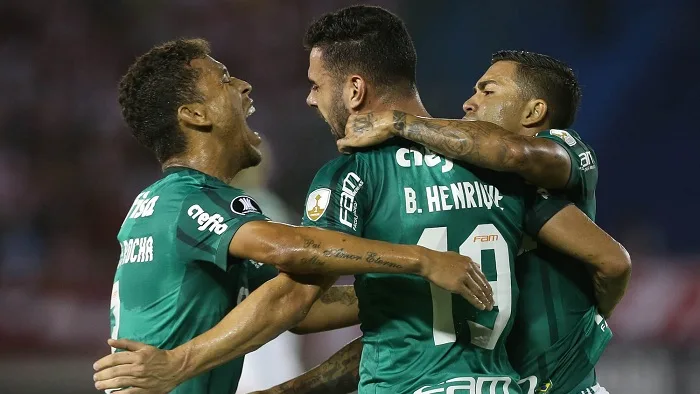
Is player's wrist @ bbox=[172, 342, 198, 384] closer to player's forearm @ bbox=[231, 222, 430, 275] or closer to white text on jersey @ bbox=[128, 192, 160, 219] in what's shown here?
player's forearm @ bbox=[231, 222, 430, 275]

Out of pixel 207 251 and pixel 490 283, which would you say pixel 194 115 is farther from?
pixel 490 283

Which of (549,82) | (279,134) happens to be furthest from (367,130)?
(279,134)

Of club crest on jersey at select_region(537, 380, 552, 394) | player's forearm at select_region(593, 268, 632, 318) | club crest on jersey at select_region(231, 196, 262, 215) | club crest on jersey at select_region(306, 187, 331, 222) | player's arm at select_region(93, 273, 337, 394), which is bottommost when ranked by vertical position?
club crest on jersey at select_region(537, 380, 552, 394)

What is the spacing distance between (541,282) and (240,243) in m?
1.23

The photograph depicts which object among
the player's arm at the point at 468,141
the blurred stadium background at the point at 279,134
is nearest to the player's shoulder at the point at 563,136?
the player's arm at the point at 468,141

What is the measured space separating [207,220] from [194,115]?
2.25 ft

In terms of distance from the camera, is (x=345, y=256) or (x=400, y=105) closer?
(x=345, y=256)

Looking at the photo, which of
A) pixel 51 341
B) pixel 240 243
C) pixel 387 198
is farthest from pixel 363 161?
pixel 51 341

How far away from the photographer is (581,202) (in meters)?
3.70

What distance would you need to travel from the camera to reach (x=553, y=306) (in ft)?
12.2

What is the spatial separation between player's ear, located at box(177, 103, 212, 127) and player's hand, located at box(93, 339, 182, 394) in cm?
107

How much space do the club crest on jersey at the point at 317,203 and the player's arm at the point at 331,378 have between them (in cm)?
101

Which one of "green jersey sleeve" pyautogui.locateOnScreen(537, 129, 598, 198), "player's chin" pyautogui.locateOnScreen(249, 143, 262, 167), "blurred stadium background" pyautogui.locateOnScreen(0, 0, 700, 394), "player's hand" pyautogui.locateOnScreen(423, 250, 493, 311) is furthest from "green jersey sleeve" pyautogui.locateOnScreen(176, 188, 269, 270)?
"blurred stadium background" pyautogui.locateOnScreen(0, 0, 700, 394)

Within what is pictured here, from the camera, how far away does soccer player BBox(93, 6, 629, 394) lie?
3.26 metres
